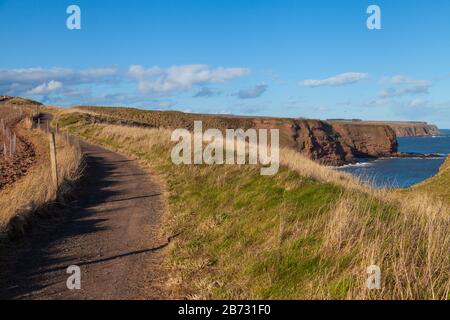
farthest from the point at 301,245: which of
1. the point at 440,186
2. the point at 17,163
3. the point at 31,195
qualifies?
the point at 17,163

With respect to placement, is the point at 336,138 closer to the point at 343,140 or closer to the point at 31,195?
the point at 343,140

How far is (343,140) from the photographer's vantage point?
157125 millimetres

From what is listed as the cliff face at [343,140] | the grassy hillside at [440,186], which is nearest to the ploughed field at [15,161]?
the grassy hillside at [440,186]

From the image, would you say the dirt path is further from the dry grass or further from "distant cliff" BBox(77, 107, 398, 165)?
"distant cliff" BBox(77, 107, 398, 165)

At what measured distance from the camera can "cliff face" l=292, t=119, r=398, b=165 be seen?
140250 millimetres

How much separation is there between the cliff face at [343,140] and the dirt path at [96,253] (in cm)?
12237

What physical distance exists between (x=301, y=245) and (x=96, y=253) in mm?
4258

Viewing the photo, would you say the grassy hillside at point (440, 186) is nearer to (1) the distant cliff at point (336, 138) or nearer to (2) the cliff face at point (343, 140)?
(1) the distant cliff at point (336, 138)

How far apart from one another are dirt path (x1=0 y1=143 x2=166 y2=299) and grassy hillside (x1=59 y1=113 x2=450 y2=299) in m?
0.55

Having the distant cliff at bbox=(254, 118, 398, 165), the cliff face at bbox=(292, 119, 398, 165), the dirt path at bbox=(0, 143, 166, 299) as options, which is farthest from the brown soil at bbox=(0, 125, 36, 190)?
the cliff face at bbox=(292, 119, 398, 165)

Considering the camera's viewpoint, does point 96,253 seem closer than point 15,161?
Yes
